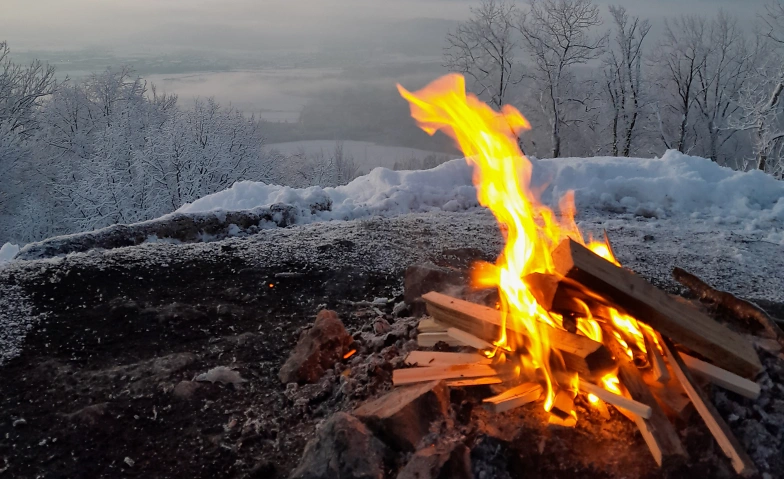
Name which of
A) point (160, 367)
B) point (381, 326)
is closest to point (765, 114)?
point (381, 326)

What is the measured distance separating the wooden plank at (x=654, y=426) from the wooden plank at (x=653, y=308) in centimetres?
32

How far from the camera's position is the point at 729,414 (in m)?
2.76

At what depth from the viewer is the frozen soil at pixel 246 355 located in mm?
2670

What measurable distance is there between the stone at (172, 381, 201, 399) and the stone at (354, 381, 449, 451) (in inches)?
50.1

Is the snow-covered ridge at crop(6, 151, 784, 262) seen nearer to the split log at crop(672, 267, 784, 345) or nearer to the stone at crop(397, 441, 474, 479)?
the split log at crop(672, 267, 784, 345)

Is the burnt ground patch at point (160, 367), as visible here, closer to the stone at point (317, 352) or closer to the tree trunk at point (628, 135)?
the stone at point (317, 352)

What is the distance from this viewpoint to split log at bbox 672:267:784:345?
3439mm

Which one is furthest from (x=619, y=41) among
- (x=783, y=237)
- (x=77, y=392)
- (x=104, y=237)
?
(x=77, y=392)

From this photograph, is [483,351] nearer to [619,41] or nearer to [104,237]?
[104,237]

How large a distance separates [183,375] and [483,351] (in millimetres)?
2061

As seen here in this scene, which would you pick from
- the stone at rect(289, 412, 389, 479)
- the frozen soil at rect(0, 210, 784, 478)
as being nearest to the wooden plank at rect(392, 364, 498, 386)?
the frozen soil at rect(0, 210, 784, 478)

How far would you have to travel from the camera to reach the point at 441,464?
7.96 ft

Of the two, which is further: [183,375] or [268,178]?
[268,178]

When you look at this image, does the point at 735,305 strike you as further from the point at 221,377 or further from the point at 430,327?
the point at 221,377
